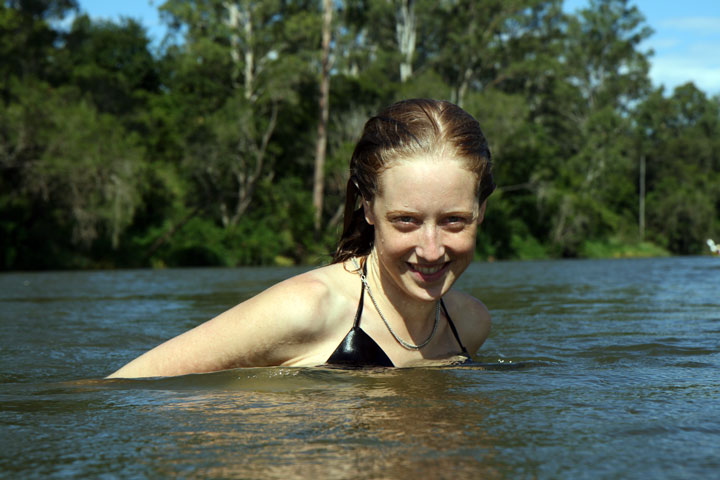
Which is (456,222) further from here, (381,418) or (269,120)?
(269,120)

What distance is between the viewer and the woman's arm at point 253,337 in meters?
3.22

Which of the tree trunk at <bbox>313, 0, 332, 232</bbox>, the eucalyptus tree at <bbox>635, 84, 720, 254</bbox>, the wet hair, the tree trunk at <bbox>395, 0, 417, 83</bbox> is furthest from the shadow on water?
the eucalyptus tree at <bbox>635, 84, 720, 254</bbox>

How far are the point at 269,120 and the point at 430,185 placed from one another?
1412 inches

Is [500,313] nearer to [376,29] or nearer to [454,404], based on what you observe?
[454,404]

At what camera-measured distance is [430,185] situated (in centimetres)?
309

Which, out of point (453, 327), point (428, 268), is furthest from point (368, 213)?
point (453, 327)

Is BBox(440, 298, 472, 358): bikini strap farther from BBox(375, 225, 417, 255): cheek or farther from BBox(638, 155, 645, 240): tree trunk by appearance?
BBox(638, 155, 645, 240): tree trunk

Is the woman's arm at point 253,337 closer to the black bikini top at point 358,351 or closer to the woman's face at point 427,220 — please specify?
the black bikini top at point 358,351

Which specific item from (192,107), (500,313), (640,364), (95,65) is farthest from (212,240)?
(640,364)

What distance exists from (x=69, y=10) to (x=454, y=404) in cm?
4656

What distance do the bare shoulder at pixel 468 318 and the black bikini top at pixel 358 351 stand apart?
23.2 inches

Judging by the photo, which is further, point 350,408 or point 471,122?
point 471,122

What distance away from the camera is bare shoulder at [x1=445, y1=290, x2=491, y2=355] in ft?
13.1

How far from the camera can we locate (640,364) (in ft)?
13.2
